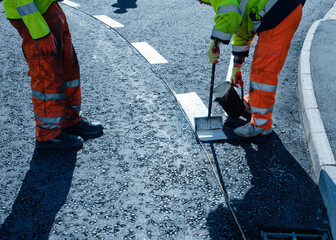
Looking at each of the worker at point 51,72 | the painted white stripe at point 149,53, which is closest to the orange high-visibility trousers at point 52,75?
the worker at point 51,72

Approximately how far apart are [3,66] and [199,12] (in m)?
4.35

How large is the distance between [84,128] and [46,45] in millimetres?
1047

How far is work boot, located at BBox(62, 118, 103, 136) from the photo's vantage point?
12.7 ft

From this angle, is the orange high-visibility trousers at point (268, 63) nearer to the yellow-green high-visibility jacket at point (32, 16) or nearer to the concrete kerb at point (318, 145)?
the concrete kerb at point (318, 145)

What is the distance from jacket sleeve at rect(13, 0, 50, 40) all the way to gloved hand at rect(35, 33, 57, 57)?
0.05 m

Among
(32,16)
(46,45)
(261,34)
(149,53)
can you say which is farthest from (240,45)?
(149,53)

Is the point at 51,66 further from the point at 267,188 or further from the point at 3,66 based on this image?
the point at 3,66

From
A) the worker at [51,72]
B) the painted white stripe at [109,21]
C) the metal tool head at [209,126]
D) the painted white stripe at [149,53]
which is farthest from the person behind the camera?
the painted white stripe at [109,21]

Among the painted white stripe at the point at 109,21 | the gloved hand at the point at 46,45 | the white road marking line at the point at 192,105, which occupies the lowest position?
the painted white stripe at the point at 109,21

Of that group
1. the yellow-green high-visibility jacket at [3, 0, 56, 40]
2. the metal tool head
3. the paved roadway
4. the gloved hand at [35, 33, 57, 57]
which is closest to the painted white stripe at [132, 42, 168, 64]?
the paved roadway

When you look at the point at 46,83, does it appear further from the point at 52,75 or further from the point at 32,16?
the point at 32,16

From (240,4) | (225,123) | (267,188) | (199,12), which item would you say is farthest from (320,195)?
(199,12)

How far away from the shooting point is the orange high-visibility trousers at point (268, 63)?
11.0 ft

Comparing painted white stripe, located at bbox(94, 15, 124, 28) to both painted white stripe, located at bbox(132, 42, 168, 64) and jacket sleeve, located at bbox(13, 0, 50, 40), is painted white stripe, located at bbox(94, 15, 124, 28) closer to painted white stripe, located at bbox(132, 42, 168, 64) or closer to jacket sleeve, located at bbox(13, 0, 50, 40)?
painted white stripe, located at bbox(132, 42, 168, 64)
